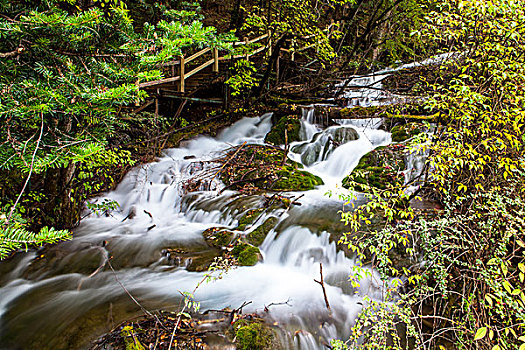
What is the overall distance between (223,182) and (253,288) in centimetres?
327

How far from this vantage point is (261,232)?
15.4 feet

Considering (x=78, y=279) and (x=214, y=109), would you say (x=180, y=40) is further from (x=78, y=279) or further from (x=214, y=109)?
(x=214, y=109)

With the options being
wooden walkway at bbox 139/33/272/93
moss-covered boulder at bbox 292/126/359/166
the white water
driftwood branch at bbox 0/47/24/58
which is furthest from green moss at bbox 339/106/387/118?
driftwood branch at bbox 0/47/24/58

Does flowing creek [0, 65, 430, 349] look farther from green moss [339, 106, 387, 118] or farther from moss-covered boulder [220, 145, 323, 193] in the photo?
green moss [339, 106, 387, 118]

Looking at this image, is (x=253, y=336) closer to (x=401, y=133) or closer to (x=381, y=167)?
(x=381, y=167)

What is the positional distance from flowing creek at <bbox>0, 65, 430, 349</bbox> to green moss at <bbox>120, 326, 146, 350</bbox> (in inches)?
18.9

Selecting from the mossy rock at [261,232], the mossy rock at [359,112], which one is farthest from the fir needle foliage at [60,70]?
the mossy rock at [359,112]

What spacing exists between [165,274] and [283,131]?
5.87 m

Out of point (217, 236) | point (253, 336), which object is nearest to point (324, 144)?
point (217, 236)

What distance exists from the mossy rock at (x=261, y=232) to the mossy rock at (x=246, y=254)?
163 millimetres

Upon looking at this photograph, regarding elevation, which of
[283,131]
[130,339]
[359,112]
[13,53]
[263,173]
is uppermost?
[13,53]

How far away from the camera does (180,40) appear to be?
193 centimetres

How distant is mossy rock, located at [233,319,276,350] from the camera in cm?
266

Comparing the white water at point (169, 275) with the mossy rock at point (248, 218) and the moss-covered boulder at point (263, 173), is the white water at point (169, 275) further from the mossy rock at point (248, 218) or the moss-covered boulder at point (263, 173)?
the moss-covered boulder at point (263, 173)
